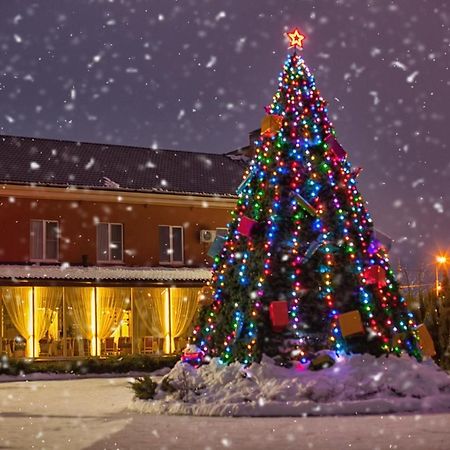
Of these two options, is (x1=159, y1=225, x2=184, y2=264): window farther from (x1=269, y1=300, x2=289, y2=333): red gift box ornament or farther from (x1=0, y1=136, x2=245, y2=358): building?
(x1=269, y1=300, x2=289, y2=333): red gift box ornament

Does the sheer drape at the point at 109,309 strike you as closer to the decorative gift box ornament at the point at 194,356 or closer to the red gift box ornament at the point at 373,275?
the decorative gift box ornament at the point at 194,356

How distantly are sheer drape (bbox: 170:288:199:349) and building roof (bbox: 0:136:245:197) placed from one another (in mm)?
3752

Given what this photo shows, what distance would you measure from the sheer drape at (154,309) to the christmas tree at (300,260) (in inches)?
599

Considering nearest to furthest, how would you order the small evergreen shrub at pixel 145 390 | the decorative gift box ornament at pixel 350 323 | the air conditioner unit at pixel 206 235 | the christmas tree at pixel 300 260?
the decorative gift box ornament at pixel 350 323 < the christmas tree at pixel 300 260 < the small evergreen shrub at pixel 145 390 < the air conditioner unit at pixel 206 235

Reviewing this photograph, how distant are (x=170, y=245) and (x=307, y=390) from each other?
19.7 meters

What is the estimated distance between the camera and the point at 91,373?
25.3 m

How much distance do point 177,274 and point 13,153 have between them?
7.52 meters

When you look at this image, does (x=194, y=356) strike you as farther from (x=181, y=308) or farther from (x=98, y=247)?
(x=98, y=247)

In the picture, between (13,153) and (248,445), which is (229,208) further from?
(248,445)

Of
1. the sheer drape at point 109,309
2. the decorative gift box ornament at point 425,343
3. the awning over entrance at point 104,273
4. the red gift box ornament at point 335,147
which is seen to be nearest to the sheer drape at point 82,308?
the sheer drape at point 109,309

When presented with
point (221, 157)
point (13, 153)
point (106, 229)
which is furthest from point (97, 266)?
point (221, 157)

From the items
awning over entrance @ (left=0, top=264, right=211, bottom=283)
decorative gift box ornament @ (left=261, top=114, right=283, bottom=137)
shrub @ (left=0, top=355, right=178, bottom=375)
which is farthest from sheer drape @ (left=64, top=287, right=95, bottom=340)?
decorative gift box ornament @ (left=261, top=114, right=283, bottom=137)

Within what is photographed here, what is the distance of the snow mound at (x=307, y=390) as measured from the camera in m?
13.4

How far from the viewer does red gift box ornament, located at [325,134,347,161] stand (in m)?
15.8
